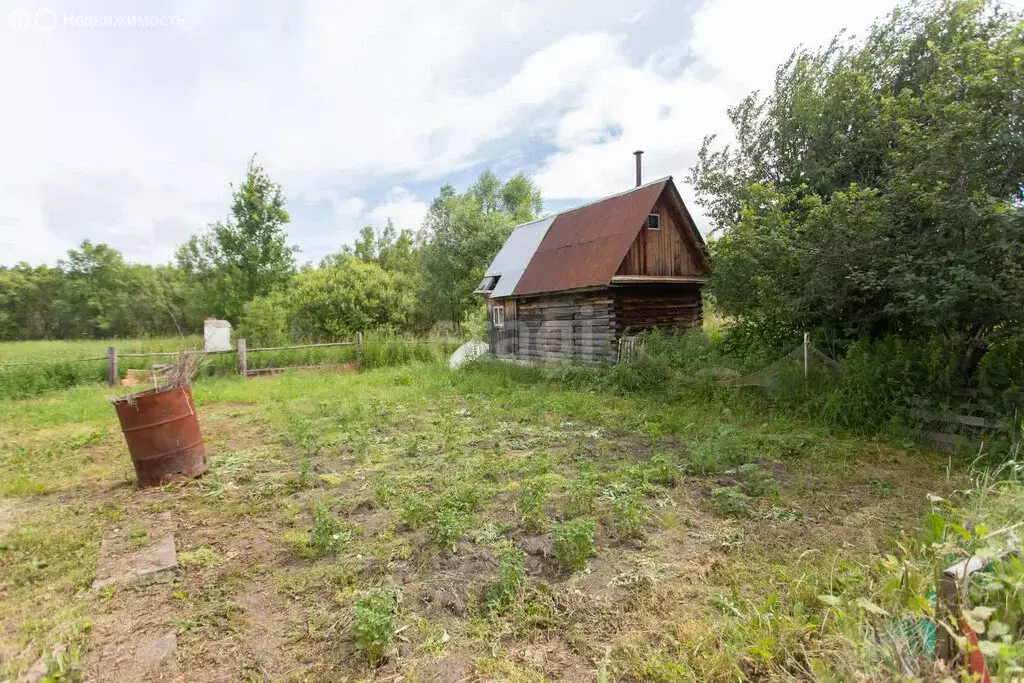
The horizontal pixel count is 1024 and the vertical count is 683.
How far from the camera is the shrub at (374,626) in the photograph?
2.82 meters

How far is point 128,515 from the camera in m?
5.09

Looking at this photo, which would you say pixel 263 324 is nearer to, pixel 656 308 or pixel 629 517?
pixel 656 308

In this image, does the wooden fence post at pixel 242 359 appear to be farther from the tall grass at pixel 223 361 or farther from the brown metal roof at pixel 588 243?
the brown metal roof at pixel 588 243

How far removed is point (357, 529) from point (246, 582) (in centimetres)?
99

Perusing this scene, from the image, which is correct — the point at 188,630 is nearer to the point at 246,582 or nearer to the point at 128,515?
the point at 246,582

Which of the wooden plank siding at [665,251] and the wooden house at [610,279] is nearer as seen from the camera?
the wooden house at [610,279]

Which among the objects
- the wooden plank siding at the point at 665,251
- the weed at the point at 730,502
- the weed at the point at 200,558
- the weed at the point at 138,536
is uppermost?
the wooden plank siding at the point at 665,251

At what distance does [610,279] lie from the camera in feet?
40.4

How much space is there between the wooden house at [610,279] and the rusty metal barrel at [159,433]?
9.23 meters

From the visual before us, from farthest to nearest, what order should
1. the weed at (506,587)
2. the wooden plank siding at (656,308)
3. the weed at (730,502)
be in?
the wooden plank siding at (656,308), the weed at (730,502), the weed at (506,587)

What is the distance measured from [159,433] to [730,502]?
21.2 ft

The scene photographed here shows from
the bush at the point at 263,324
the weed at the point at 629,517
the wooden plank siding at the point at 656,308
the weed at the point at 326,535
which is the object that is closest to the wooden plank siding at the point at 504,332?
the wooden plank siding at the point at 656,308

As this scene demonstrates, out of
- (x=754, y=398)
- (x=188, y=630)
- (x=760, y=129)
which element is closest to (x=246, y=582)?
(x=188, y=630)

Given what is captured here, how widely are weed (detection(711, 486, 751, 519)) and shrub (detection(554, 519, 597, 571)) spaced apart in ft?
5.16
